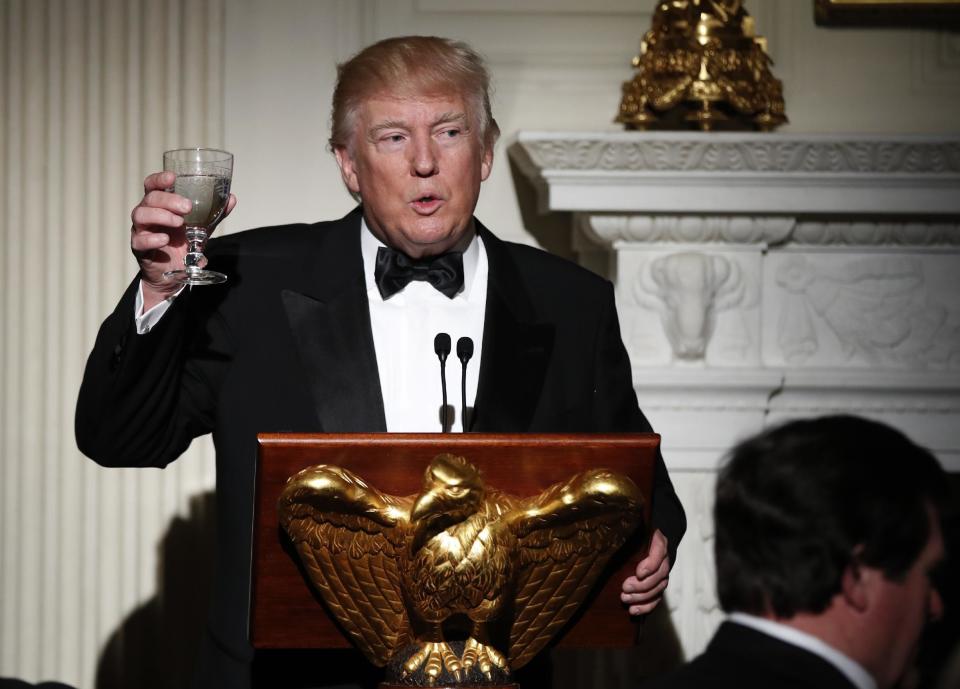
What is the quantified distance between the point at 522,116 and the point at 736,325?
2.93 feet

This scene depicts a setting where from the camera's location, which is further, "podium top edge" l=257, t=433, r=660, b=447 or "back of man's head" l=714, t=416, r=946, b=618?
"podium top edge" l=257, t=433, r=660, b=447

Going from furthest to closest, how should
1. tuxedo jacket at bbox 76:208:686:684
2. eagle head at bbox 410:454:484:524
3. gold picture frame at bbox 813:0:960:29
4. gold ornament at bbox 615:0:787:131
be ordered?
gold picture frame at bbox 813:0:960:29 → gold ornament at bbox 615:0:787:131 → tuxedo jacket at bbox 76:208:686:684 → eagle head at bbox 410:454:484:524

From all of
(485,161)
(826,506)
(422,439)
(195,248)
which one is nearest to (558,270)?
(485,161)

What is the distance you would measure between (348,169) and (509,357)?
0.49 metres

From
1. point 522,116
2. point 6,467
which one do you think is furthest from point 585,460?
point 6,467

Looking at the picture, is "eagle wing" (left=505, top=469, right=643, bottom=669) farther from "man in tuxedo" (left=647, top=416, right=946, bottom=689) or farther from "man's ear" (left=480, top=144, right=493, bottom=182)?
"man's ear" (left=480, top=144, right=493, bottom=182)

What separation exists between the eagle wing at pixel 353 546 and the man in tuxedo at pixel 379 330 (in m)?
0.50

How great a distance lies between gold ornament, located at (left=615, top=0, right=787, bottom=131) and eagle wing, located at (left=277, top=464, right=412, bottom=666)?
2.25 m

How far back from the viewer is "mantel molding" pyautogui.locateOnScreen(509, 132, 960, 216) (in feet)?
12.2

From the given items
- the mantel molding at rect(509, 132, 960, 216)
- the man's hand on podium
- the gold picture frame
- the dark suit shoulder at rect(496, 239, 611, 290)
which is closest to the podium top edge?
the man's hand on podium

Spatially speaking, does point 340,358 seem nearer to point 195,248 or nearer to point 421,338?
point 421,338

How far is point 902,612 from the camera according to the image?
1638 mm

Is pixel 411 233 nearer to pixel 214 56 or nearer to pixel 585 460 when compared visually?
pixel 585 460

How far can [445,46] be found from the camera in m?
2.64
